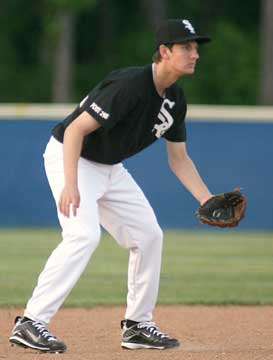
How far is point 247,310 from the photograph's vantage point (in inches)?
318

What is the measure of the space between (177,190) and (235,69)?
1116 cm

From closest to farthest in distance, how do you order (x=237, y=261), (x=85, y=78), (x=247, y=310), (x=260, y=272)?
(x=247, y=310)
(x=260, y=272)
(x=237, y=261)
(x=85, y=78)

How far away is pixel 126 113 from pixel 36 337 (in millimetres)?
1202

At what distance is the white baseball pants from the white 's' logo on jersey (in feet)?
0.96

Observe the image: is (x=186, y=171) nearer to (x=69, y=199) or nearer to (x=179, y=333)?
(x=69, y=199)

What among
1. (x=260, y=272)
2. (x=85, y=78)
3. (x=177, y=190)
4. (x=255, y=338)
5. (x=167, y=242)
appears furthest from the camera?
(x=85, y=78)

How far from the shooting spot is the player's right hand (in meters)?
5.64

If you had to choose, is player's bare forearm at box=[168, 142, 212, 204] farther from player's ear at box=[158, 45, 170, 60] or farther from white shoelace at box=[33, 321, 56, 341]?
white shoelace at box=[33, 321, 56, 341]

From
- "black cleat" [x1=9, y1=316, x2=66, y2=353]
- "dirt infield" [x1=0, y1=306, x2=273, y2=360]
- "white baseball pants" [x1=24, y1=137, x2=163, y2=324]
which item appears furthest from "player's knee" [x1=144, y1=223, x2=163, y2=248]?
"black cleat" [x1=9, y1=316, x2=66, y2=353]

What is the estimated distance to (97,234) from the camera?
18.9 feet

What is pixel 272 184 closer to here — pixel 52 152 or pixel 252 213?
pixel 252 213

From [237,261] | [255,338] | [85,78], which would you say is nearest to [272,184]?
[237,261]

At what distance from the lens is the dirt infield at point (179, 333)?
5.84m

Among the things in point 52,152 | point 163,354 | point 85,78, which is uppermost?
point 52,152
